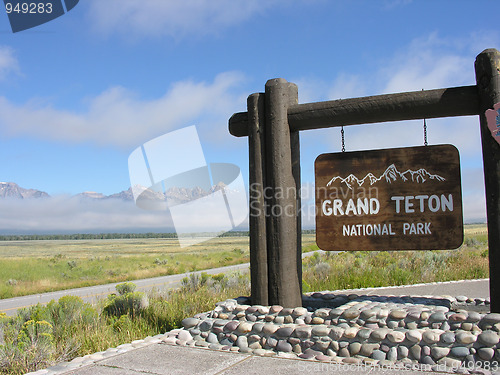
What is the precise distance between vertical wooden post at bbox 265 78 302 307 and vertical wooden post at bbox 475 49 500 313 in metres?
2.59

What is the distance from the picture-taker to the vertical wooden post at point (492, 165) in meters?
5.38

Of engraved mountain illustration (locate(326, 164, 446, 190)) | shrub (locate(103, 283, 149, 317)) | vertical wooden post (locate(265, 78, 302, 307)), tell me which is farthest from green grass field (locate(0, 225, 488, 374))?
engraved mountain illustration (locate(326, 164, 446, 190))

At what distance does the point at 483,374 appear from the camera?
448 centimetres

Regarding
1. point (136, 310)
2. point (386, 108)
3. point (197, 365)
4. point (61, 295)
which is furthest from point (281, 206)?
point (61, 295)

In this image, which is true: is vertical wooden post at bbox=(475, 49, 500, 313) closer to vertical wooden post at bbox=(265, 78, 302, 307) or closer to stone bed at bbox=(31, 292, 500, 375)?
stone bed at bbox=(31, 292, 500, 375)

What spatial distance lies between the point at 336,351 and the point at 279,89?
3803 mm

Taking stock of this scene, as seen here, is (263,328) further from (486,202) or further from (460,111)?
(460,111)

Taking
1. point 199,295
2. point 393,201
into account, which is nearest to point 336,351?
point 393,201

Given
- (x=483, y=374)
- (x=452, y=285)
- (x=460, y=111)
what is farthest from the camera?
(x=452, y=285)

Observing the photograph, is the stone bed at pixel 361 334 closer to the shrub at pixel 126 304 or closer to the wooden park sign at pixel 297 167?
the wooden park sign at pixel 297 167

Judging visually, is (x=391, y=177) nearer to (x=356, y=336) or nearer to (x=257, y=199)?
(x=257, y=199)

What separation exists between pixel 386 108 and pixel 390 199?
132cm

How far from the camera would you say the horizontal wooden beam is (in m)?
5.81

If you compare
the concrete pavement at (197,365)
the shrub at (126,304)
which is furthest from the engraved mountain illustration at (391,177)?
the shrub at (126,304)
